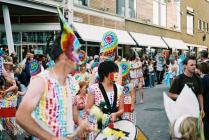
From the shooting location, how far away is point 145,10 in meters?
37.5

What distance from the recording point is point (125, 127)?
518 cm

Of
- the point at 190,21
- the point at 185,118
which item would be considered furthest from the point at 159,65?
the point at 190,21

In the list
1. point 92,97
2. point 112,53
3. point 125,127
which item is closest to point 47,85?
point 125,127

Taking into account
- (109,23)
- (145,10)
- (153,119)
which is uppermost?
(145,10)

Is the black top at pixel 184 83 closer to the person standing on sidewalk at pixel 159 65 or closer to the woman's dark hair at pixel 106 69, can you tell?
the woman's dark hair at pixel 106 69

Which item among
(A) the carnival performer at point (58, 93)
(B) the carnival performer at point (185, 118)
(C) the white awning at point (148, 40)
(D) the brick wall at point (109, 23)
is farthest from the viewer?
(C) the white awning at point (148, 40)

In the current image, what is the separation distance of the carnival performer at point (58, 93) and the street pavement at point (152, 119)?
6335 mm

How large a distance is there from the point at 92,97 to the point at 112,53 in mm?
2212

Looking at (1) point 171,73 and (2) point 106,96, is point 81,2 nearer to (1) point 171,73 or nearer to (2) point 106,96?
(1) point 171,73

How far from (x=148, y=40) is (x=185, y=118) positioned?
3230cm

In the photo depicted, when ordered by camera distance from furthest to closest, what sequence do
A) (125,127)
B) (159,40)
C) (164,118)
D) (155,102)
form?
(159,40) → (155,102) → (164,118) → (125,127)

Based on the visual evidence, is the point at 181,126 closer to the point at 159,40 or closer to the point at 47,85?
the point at 47,85

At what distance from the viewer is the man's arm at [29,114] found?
3160 millimetres

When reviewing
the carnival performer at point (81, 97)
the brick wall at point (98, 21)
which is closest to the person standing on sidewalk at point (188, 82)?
the carnival performer at point (81, 97)
